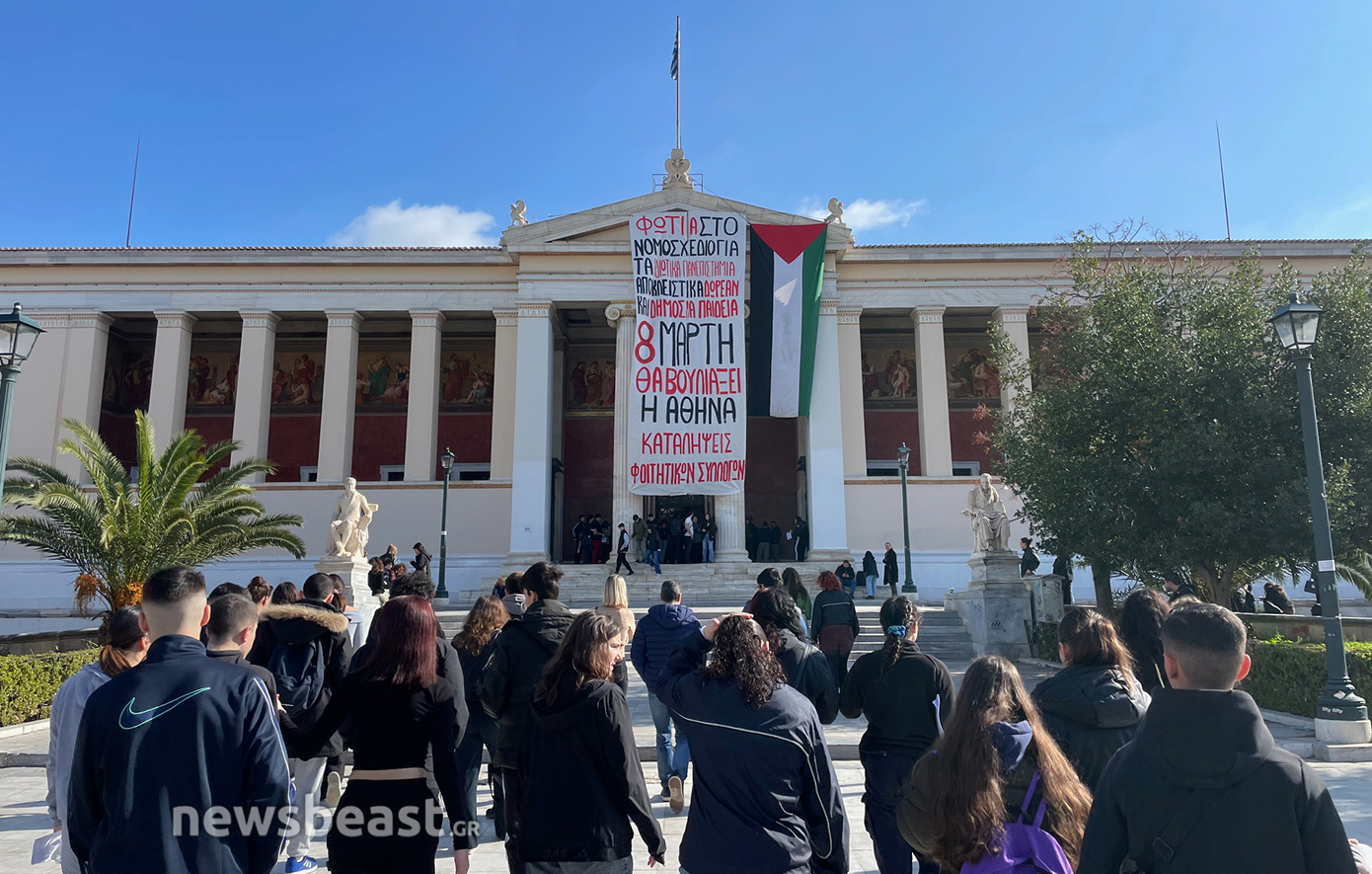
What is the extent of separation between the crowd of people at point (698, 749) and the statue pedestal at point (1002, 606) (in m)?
12.4

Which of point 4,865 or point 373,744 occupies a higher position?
point 373,744

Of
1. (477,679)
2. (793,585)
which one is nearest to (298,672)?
(477,679)

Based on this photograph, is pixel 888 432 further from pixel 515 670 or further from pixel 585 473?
pixel 515 670

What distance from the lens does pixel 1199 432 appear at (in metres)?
12.9

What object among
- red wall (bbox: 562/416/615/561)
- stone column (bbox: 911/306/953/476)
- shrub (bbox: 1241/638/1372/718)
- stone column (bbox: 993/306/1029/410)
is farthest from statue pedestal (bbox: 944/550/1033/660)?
red wall (bbox: 562/416/615/561)

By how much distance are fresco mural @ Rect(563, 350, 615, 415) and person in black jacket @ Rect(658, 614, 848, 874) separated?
27.6m

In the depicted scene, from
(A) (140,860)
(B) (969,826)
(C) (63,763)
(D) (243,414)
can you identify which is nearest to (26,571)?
(D) (243,414)

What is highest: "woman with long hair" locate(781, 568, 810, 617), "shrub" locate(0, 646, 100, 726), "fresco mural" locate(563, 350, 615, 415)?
"fresco mural" locate(563, 350, 615, 415)

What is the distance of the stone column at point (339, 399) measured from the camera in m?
25.9

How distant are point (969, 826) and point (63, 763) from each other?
379 cm

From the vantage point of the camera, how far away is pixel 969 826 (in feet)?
8.16

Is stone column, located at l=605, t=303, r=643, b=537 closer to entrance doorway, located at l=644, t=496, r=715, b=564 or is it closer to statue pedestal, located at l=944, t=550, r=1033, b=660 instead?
entrance doorway, located at l=644, t=496, r=715, b=564

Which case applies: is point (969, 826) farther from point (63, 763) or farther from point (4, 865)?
point (4, 865)

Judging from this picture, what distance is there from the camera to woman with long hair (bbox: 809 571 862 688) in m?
6.82
